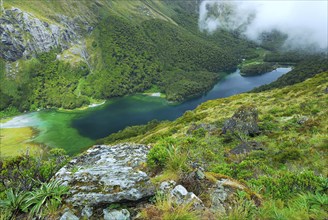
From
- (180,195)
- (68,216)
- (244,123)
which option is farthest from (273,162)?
(68,216)

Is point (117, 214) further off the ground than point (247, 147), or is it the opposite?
point (117, 214)

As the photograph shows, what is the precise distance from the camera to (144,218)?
25.7ft

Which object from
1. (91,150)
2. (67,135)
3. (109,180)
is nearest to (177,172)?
(109,180)

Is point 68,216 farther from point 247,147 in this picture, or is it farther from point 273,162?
point 247,147

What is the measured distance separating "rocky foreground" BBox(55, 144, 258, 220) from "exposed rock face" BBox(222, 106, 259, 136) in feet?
66.2

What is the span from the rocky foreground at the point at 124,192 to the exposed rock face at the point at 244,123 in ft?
66.2

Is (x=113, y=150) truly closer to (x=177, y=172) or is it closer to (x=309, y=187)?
(x=177, y=172)

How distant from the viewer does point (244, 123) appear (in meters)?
30.7

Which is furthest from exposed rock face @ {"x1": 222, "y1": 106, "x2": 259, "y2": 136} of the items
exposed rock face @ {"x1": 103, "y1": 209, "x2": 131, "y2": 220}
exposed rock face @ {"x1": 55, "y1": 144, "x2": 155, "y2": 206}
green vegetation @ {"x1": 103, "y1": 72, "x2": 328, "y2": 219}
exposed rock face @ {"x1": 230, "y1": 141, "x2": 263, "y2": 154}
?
exposed rock face @ {"x1": 103, "y1": 209, "x2": 131, "y2": 220}

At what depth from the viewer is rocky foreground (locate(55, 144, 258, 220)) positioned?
8594 millimetres

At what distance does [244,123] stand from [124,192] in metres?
24.5

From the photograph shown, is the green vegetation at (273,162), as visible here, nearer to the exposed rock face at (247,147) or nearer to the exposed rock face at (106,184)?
the exposed rock face at (247,147)

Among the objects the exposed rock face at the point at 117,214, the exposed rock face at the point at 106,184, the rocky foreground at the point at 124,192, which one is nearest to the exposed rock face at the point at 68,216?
the rocky foreground at the point at 124,192

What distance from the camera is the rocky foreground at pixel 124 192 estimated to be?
859 centimetres
